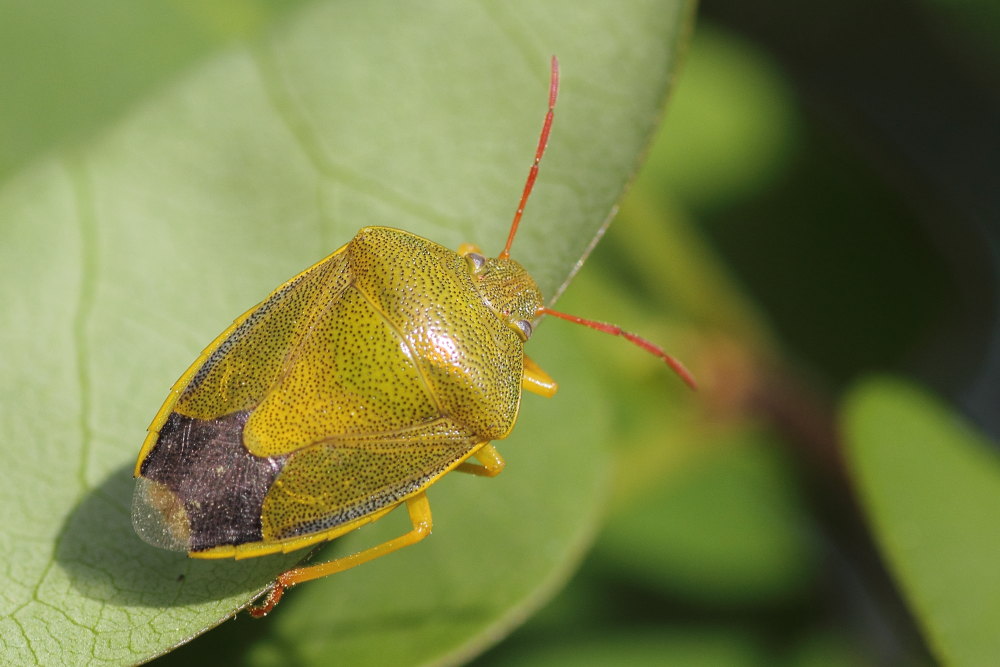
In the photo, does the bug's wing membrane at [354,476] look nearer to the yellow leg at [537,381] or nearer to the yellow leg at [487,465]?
the yellow leg at [487,465]

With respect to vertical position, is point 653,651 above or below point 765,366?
below

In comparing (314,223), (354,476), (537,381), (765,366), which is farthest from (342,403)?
(765,366)

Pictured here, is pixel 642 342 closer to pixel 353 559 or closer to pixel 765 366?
pixel 765 366

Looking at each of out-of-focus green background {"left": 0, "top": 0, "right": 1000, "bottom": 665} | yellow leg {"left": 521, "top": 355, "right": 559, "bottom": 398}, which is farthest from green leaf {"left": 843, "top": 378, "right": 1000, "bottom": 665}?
yellow leg {"left": 521, "top": 355, "right": 559, "bottom": 398}

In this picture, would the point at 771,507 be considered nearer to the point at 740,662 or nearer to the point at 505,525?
the point at 740,662

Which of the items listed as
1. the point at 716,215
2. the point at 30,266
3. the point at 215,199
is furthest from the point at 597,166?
the point at 716,215

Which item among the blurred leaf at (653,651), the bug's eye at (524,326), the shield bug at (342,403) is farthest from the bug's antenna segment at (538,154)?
the blurred leaf at (653,651)
